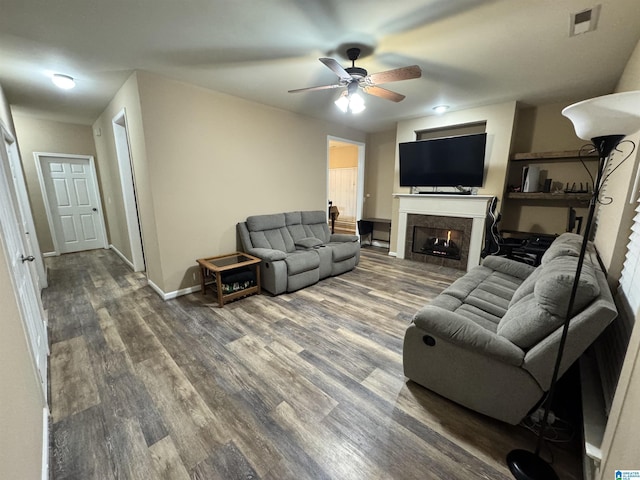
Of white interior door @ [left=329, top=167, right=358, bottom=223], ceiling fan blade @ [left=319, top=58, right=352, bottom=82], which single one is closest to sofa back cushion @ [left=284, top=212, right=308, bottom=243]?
ceiling fan blade @ [left=319, top=58, right=352, bottom=82]

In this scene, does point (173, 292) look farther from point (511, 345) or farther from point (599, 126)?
point (599, 126)

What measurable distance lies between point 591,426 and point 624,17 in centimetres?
274

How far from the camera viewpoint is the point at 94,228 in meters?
5.48

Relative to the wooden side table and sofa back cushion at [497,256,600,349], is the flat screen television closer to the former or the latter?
sofa back cushion at [497,256,600,349]

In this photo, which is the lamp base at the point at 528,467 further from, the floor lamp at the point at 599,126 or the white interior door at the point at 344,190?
the white interior door at the point at 344,190

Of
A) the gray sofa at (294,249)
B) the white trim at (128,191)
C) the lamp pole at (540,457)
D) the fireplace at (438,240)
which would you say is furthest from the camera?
the fireplace at (438,240)

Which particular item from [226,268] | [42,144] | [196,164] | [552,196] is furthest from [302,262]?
[42,144]

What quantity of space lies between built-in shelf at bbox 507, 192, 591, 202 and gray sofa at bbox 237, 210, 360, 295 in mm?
2551

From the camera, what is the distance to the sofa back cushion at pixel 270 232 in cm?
375

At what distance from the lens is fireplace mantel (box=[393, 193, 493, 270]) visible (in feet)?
13.5

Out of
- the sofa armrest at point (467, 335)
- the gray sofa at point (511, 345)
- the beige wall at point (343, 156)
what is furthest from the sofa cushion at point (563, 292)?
the beige wall at point (343, 156)

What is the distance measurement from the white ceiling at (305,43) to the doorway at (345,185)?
317cm

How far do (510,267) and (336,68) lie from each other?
261 cm

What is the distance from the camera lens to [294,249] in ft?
13.4
